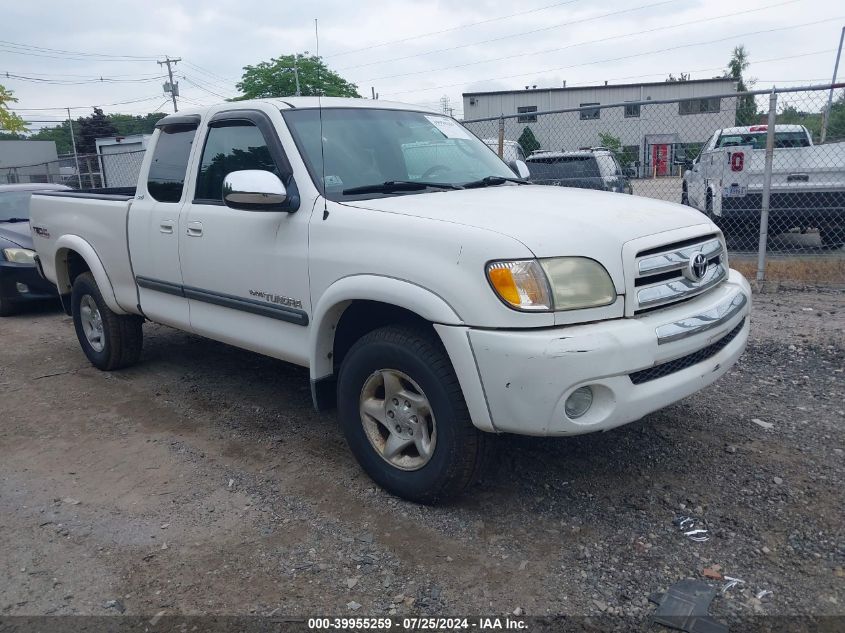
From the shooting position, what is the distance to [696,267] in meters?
3.26

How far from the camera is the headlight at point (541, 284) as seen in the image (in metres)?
2.82

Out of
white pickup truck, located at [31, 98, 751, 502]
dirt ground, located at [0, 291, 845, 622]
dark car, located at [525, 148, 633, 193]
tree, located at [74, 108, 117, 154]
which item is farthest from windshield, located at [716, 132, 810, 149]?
tree, located at [74, 108, 117, 154]

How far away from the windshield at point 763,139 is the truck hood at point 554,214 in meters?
6.94

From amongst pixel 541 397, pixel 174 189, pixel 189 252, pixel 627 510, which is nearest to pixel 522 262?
pixel 541 397

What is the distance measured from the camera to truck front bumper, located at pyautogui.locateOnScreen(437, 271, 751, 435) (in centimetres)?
275

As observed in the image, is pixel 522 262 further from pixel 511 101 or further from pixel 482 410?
pixel 511 101

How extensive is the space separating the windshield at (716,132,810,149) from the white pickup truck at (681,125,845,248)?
0.8 inches

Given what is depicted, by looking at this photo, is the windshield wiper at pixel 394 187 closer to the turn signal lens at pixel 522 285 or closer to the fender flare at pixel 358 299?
the fender flare at pixel 358 299

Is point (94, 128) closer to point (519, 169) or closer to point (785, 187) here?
point (785, 187)

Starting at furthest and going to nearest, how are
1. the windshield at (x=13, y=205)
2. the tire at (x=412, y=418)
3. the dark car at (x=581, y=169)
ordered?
the dark car at (x=581, y=169), the windshield at (x=13, y=205), the tire at (x=412, y=418)

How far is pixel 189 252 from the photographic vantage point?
4430mm

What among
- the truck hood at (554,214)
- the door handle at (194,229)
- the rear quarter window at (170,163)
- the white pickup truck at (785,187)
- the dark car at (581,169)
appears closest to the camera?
the truck hood at (554,214)

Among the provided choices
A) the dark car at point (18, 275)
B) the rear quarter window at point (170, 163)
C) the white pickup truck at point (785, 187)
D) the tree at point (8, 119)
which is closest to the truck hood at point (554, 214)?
the rear quarter window at point (170, 163)

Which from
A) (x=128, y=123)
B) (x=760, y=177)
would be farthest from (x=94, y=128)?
(x=760, y=177)
